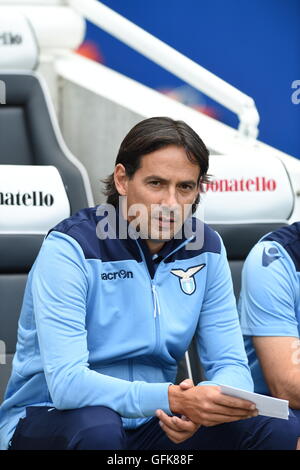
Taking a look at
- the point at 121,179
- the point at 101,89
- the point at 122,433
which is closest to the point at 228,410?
the point at 122,433

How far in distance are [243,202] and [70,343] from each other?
0.82 m

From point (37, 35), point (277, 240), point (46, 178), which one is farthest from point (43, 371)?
point (37, 35)

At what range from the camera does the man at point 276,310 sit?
7.18ft

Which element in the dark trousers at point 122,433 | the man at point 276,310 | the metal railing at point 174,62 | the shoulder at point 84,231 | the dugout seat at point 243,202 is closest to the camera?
the dark trousers at point 122,433

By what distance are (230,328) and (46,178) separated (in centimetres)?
73

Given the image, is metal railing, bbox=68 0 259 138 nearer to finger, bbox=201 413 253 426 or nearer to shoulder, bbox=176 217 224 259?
shoulder, bbox=176 217 224 259

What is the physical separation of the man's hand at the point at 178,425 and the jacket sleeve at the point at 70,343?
0.08 feet

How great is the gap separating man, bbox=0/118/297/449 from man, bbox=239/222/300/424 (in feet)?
0.24

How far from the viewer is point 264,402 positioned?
1907 mm

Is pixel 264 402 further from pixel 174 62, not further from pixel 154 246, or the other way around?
pixel 174 62

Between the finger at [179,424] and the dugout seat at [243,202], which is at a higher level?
the dugout seat at [243,202]

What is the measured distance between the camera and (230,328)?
218cm

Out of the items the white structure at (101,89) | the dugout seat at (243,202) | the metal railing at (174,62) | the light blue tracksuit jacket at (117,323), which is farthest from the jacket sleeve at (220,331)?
the metal railing at (174,62)

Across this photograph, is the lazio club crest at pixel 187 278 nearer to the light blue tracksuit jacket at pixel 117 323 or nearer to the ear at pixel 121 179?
the light blue tracksuit jacket at pixel 117 323
